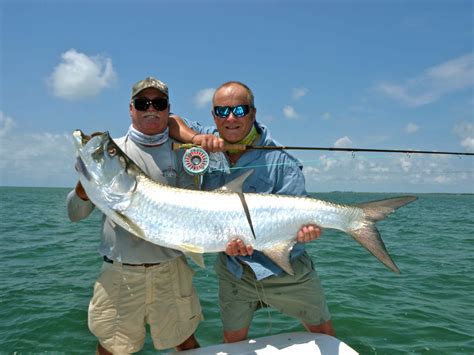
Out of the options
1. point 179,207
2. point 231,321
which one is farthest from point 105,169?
point 231,321

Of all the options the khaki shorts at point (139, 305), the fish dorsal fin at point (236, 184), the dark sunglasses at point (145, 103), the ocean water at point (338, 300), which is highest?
the dark sunglasses at point (145, 103)

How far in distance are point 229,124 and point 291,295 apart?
200 cm

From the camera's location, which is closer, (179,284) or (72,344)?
(179,284)

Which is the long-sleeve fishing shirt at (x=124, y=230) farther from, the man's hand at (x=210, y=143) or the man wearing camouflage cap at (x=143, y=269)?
the man's hand at (x=210, y=143)

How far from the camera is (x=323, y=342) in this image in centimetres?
408

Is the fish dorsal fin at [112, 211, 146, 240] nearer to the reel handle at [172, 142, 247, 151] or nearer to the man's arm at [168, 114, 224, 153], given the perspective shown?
the reel handle at [172, 142, 247, 151]

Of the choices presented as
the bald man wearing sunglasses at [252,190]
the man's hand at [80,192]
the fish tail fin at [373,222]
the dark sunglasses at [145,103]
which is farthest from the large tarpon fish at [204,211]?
the dark sunglasses at [145,103]

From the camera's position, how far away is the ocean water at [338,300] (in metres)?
6.41

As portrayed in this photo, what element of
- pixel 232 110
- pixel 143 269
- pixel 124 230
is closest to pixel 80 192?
pixel 124 230

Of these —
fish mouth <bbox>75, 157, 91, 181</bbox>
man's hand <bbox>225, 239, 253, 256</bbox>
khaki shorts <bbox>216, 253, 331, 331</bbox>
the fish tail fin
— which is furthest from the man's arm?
the fish tail fin

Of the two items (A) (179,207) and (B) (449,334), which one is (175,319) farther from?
(B) (449,334)

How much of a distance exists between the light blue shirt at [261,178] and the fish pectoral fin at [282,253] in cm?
24

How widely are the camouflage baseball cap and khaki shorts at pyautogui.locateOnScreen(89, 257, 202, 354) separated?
179 cm

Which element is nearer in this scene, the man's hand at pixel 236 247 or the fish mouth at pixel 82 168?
the fish mouth at pixel 82 168
